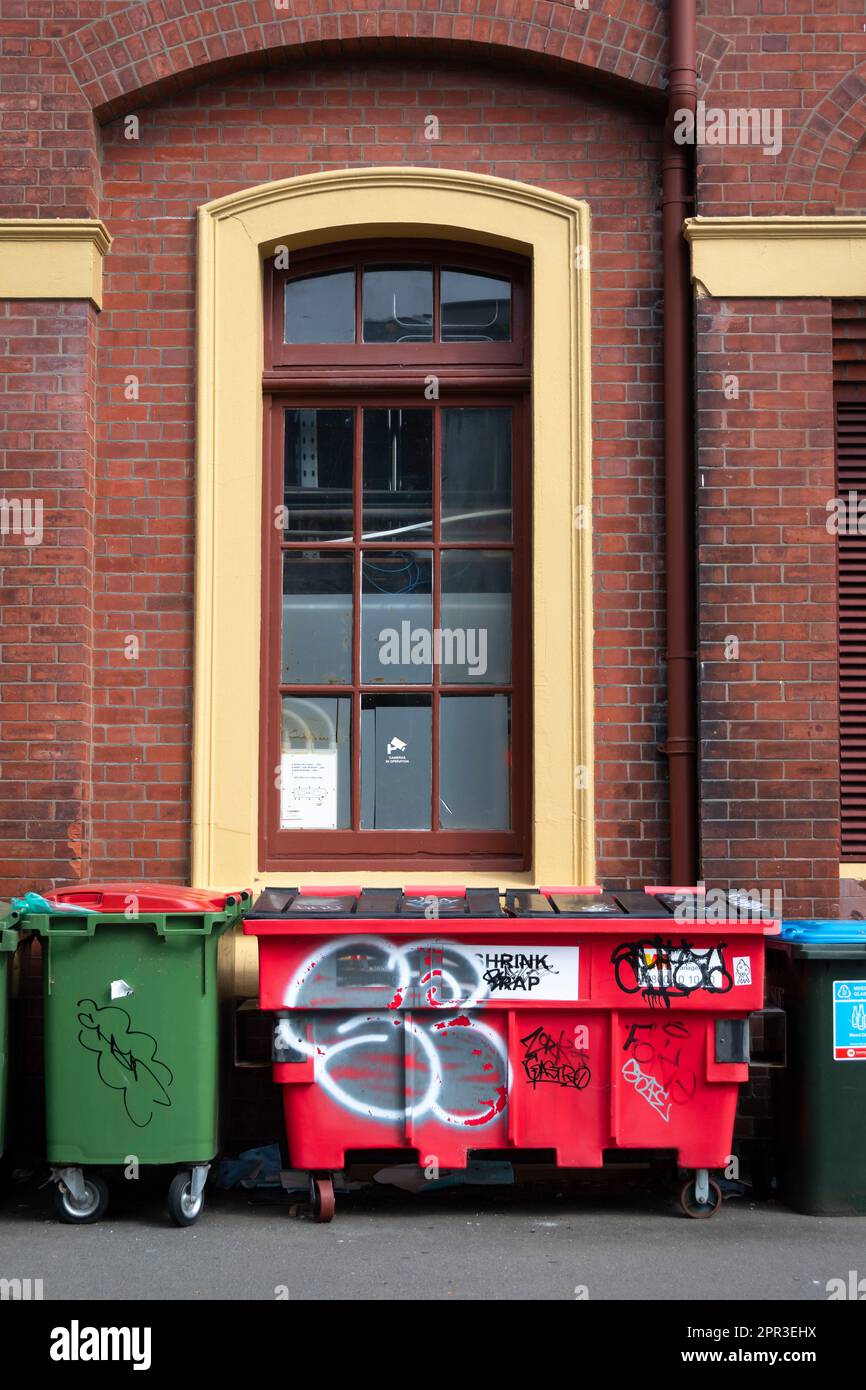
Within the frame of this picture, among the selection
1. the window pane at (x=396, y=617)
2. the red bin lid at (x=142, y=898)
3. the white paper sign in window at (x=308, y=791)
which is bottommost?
the red bin lid at (x=142, y=898)

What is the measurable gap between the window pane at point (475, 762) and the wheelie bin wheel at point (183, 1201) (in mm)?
1985

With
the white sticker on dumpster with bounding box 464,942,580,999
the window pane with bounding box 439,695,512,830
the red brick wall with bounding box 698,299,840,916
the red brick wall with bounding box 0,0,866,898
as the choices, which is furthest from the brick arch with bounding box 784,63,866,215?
the white sticker on dumpster with bounding box 464,942,580,999

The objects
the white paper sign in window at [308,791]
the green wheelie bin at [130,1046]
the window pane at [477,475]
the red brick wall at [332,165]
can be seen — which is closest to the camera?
the green wheelie bin at [130,1046]

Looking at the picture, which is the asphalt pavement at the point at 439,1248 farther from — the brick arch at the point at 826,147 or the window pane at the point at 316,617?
the brick arch at the point at 826,147

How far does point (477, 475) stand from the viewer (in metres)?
6.59

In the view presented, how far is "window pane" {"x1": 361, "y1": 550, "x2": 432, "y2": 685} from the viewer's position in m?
6.54

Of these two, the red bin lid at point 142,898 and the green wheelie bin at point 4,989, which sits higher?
the red bin lid at point 142,898

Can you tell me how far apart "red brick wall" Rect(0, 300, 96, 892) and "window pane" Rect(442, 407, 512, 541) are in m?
1.64

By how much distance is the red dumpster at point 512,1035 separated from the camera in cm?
517

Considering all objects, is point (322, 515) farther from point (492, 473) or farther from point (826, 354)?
point (826, 354)

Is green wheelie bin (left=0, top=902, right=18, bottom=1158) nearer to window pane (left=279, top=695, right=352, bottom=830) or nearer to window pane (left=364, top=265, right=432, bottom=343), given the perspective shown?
window pane (left=279, top=695, right=352, bottom=830)

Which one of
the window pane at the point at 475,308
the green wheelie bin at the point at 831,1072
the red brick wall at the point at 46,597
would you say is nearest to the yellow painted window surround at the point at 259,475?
the window pane at the point at 475,308

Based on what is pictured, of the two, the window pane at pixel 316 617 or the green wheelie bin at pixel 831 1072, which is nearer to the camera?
the green wheelie bin at pixel 831 1072

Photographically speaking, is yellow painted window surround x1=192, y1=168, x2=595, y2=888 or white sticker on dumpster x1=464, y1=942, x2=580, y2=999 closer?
white sticker on dumpster x1=464, y1=942, x2=580, y2=999
